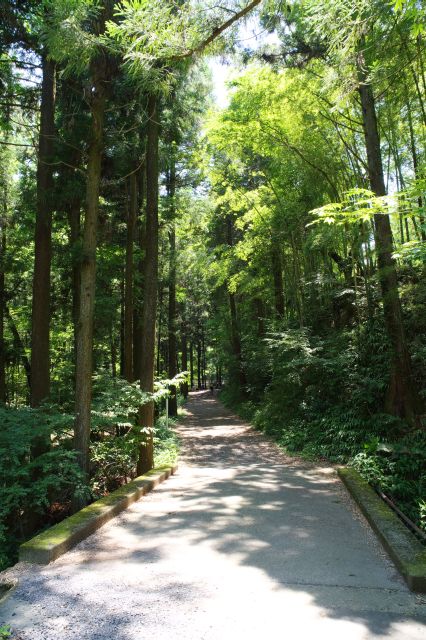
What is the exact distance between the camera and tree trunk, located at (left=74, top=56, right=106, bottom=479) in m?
6.39

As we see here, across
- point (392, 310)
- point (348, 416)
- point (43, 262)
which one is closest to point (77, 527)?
point (43, 262)

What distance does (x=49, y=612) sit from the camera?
308cm

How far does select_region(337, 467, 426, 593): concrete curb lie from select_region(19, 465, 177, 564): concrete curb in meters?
2.93

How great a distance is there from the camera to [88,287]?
6.61 meters

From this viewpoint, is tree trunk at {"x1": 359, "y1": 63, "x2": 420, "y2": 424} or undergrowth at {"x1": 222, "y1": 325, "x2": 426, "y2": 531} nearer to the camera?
undergrowth at {"x1": 222, "y1": 325, "x2": 426, "y2": 531}

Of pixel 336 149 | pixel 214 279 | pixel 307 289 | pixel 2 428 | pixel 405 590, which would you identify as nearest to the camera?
pixel 405 590

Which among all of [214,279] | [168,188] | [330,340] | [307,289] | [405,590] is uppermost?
[168,188]

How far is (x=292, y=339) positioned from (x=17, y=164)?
1082cm

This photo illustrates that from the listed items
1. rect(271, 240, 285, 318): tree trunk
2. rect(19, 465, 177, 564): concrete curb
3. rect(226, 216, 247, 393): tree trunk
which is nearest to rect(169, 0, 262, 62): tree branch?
rect(19, 465, 177, 564): concrete curb

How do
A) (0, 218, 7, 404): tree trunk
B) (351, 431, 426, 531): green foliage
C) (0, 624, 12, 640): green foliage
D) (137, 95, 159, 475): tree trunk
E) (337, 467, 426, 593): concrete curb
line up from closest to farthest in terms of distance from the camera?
1. (0, 624, 12, 640): green foliage
2. (337, 467, 426, 593): concrete curb
3. (351, 431, 426, 531): green foliage
4. (137, 95, 159, 475): tree trunk
5. (0, 218, 7, 404): tree trunk

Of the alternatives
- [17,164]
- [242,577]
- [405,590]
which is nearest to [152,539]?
[242,577]

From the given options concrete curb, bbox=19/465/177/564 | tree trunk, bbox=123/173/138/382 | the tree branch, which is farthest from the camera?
tree trunk, bbox=123/173/138/382

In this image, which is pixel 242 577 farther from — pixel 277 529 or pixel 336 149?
pixel 336 149

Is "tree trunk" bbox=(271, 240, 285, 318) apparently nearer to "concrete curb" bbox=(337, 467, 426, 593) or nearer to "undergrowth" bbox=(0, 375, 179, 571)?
"undergrowth" bbox=(0, 375, 179, 571)
